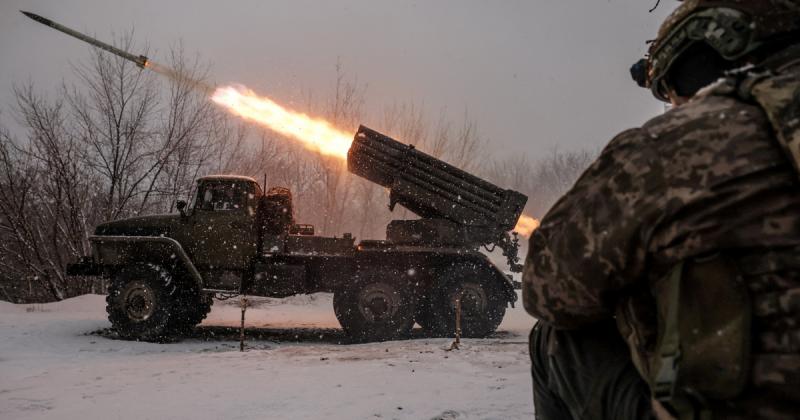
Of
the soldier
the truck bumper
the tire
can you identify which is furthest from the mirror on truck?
the soldier

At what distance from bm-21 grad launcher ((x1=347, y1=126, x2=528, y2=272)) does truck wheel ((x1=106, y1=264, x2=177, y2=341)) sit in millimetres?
3812

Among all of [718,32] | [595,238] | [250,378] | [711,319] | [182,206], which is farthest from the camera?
[182,206]

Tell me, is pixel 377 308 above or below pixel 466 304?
below

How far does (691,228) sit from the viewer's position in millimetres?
1405

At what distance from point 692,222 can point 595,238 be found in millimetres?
245

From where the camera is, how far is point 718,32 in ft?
5.48

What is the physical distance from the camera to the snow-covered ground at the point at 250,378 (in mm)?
4465

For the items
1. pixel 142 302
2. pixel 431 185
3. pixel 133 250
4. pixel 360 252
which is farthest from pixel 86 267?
pixel 431 185

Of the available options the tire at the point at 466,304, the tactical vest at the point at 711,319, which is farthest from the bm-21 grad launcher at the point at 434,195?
the tactical vest at the point at 711,319

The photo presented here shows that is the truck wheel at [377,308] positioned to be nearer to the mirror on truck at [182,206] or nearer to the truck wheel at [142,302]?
the truck wheel at [142,302]

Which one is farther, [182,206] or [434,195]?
[434,195]

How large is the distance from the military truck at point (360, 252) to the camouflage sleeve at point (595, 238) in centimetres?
813

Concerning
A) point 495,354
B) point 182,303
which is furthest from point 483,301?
point 182,303

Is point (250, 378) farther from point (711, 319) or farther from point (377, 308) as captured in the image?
point (711, 319)
